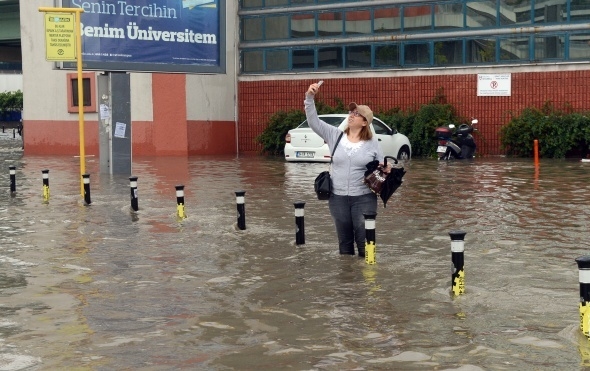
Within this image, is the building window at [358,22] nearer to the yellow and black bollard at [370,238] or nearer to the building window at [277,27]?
the building window at [277,27]

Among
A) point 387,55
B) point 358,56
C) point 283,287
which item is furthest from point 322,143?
point 283,287

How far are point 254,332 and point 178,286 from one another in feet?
7.50

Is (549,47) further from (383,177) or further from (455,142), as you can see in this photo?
(383,177)

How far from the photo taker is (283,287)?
1030 cm

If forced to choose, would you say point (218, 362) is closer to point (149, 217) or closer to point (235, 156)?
point (149, 217)

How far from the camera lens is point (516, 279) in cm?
1045

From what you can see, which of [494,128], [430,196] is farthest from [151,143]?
[430,196]

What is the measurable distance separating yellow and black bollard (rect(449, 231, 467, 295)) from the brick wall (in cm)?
2351

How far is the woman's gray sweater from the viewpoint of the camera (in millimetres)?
11977

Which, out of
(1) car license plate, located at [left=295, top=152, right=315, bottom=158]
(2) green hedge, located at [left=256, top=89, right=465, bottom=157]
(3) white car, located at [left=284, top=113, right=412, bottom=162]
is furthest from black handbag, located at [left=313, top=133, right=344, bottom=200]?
(2) green hedge, located at [left=256, top=89, right=465, bottom=157]

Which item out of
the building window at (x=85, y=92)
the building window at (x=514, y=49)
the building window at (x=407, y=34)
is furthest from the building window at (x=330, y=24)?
the building window at (x=85, y=92)

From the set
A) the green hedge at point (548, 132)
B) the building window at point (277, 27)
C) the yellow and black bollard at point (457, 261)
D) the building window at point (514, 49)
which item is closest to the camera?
the yellow and black bollard at point (457, 261)

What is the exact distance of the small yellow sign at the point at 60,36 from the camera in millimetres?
20438

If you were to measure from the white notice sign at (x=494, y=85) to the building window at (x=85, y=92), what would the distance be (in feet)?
41.8
